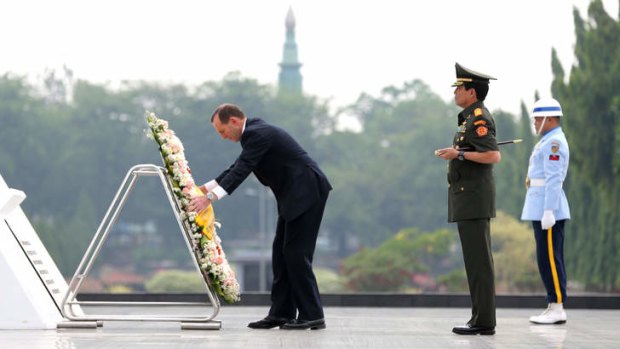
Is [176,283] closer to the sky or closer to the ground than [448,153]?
closer to the ground

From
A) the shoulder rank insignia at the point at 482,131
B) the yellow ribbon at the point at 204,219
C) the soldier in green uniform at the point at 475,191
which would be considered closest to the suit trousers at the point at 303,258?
the yellow ribbon at the point at 204,219

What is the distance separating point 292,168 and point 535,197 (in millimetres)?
2088

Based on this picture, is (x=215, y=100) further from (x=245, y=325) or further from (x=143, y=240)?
(x=245, y=325)

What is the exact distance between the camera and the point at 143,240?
83875mm

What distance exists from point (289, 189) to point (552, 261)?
2259mm

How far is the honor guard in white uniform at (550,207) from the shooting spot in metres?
10.2

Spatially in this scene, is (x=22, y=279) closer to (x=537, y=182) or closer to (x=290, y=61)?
(x=537, y=182)

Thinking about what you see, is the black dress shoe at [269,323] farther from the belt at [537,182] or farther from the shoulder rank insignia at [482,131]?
the belt at [537,182]

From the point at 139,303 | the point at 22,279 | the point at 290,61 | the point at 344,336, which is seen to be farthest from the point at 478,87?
the point at 290,61

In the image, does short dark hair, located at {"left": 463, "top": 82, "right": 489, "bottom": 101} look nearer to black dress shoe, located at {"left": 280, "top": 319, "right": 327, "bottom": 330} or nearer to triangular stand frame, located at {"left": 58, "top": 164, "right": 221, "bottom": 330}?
black dress shoe, located at {"left": 280, "top": 319, "right": 327, "bottom": 330}

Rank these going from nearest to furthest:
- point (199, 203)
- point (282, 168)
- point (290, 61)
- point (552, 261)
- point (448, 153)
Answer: point (448, 153) < point (199, 203) < point (282, 168) < point (552, 261) < point (290, 61)

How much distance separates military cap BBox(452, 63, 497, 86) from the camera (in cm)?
884

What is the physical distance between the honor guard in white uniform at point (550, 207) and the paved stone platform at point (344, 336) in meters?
0.25

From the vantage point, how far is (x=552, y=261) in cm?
1025
